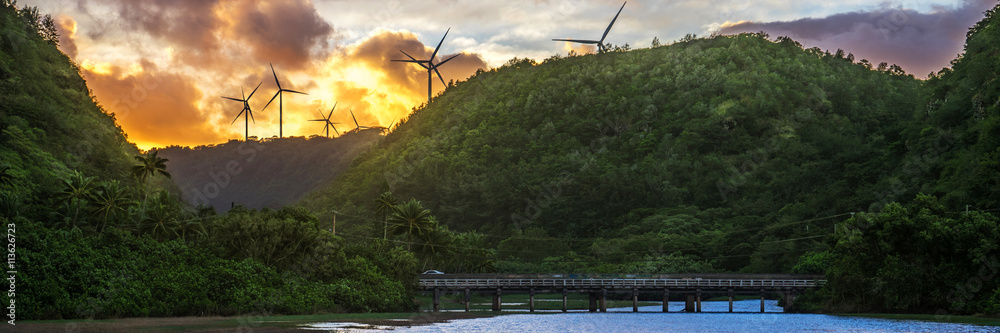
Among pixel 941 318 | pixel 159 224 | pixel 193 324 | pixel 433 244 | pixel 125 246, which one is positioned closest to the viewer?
pixel 193 324

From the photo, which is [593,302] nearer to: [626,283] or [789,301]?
[626,283]

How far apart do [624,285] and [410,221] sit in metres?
40.6

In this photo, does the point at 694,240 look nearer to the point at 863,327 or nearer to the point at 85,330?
the point at 863,327

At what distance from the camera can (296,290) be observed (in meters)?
88.3

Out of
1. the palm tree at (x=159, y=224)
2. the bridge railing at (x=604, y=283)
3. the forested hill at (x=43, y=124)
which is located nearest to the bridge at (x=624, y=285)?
the bridge railing at (x=604, y=283)

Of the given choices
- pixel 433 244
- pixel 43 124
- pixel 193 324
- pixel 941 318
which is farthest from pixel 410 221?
pixel 941 318

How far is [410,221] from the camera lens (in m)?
146

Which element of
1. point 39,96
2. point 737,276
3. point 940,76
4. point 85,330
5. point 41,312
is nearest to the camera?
point 85,330

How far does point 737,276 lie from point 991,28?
2749 inches

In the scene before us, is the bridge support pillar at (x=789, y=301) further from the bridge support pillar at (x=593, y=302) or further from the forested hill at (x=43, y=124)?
the forested hill at (x=43, y=124)

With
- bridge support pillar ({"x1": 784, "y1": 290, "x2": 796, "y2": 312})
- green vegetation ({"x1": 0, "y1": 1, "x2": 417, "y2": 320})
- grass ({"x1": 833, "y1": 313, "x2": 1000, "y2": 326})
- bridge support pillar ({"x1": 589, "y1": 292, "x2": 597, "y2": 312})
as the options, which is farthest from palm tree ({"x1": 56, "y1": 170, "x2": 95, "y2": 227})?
grass ({"x1": 833, "y1": 313, "x2": 1000, "y2": 326})

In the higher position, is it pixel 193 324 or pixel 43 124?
pixel 43 124

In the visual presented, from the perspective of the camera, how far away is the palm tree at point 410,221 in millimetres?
145625

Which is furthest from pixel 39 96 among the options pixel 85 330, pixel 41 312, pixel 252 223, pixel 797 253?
pixel 797 253
